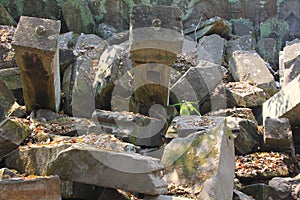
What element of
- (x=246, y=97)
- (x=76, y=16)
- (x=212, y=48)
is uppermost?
(x=76, y=16)

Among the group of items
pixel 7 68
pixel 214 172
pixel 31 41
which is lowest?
pixel 214 172

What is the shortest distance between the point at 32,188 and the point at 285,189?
7.00 feet

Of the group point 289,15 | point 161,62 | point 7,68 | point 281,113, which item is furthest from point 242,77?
point 289,15

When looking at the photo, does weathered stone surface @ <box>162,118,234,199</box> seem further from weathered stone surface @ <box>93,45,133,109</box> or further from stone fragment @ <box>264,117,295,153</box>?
weathered stone surface @ <box>93,45,133,109</box>

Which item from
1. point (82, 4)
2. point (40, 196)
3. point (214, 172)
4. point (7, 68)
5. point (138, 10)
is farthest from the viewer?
point (82, 4)

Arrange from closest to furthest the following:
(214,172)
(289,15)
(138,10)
Result: (214,172)
(138,10)
(289,15)

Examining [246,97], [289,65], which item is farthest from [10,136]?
[289,65]

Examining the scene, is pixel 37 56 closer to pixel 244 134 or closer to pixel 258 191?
pixel 244 134

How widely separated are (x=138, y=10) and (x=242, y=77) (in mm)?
2855

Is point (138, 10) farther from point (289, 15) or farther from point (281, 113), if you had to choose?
point (289, 15)

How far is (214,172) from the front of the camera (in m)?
3.25

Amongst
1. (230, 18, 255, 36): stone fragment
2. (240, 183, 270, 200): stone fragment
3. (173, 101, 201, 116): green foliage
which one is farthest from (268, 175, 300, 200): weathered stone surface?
(230, 18, 255, 36): stone fragment

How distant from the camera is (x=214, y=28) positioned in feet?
30.7

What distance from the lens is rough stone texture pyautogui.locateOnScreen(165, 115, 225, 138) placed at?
175 inches
